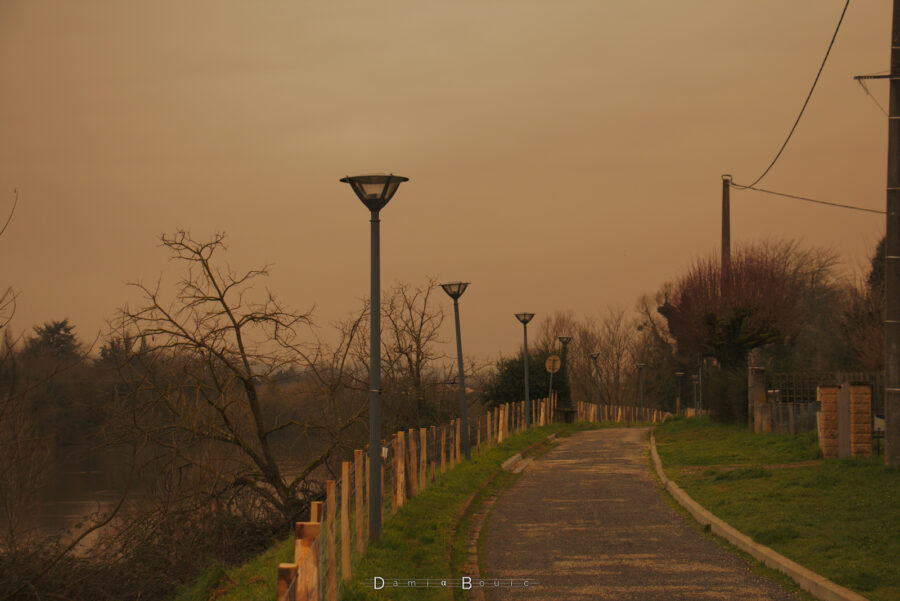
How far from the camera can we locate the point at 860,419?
16.8 metres

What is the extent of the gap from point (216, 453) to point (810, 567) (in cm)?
1229

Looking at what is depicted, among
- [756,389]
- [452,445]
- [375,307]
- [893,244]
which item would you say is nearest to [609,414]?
[756,389]

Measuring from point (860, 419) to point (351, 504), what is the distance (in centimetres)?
1045

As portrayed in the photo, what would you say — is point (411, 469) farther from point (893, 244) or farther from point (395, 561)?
point (893, 244)

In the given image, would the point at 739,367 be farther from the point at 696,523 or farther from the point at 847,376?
the point at 696,523

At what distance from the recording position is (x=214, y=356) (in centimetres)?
1709

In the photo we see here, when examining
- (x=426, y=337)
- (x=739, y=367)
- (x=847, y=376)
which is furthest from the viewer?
(x=426, y=337)

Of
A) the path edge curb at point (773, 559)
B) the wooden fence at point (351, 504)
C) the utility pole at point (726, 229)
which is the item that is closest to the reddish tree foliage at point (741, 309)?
the utility pole at point (726, 229)

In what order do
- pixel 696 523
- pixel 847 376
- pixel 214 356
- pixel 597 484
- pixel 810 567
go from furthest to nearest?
pixel 847 376
pixel 597 484
pixel 214 356
pixel 696 523
pixel 810 567

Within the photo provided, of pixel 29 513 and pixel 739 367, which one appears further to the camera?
pixel 739 367

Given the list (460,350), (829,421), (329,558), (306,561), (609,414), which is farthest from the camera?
(609,414)

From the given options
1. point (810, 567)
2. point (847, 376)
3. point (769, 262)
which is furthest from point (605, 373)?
point (810, 567)

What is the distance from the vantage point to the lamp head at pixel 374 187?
11070 mm

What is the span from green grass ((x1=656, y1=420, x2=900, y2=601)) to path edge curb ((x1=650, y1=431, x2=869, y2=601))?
0.44 ft
